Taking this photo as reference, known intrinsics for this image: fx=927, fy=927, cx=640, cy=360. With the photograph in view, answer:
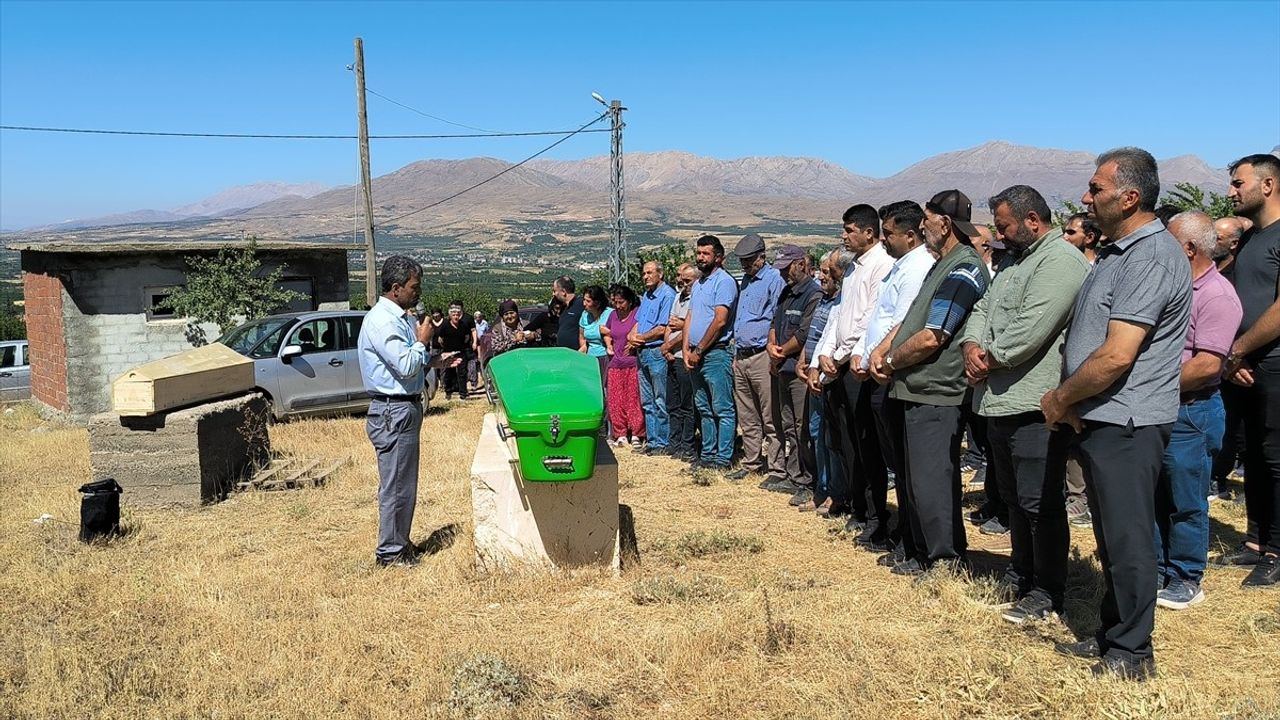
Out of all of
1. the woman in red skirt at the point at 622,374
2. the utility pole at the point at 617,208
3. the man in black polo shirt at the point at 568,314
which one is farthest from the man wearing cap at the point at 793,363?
the utility pole at the point at 617,208

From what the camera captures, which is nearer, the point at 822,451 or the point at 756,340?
the point at 822,451

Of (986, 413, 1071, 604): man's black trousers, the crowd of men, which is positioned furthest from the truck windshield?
(986, 413, 1071, 604): man's black trousers

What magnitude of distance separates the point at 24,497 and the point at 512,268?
333 ft

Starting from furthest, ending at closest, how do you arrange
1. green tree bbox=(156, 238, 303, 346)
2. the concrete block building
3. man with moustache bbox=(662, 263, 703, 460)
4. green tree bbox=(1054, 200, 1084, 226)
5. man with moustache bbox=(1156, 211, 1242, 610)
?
green tree bbox=(156, 238, 303, 346) < the concrete block building < man with moustache bbox=(662, 263, 703, 460) < green tree bbox=(1054, 200, 1084, 226) < man with moustache bbox=(1156, 211, 1242, 610)

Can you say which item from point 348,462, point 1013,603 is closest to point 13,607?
point 348,462

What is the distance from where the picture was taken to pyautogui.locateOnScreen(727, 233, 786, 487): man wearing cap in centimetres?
818

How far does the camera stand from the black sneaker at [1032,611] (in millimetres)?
4590

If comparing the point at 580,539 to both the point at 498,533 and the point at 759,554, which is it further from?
the point at 759,554

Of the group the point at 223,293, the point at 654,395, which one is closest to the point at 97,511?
the point at 654,395

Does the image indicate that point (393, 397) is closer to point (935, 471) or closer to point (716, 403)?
point (935, 471)

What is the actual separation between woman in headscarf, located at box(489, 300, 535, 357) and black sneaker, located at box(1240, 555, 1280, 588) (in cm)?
1027

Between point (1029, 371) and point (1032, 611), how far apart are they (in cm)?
121

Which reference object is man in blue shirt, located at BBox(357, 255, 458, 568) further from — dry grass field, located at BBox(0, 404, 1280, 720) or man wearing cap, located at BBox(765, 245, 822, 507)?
man wearing cap, located at BBox(765, 245, 822, 507)

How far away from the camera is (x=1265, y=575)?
5023mm
